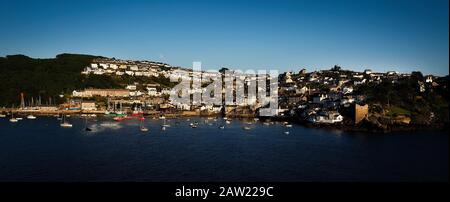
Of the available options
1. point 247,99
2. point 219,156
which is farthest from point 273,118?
point 219,156

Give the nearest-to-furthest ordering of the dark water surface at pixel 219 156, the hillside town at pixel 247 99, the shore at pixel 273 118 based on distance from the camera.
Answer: the dark water surface at pixel 219 156 < the shore at pixel 273 118 < the hillside town at pixel 247 99

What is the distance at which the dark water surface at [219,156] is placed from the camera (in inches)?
326

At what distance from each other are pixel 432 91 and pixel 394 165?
12890 mm

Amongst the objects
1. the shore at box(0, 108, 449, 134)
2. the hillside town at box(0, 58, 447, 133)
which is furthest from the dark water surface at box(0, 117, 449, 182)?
the hillside town at box(0, 58, 447, 133)

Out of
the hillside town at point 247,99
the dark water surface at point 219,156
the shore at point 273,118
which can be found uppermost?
the hillside town at point 247,99

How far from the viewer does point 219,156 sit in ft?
35.2

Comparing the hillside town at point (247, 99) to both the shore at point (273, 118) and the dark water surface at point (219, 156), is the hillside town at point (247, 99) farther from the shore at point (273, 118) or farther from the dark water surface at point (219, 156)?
the dark water surface at point (219, 156)

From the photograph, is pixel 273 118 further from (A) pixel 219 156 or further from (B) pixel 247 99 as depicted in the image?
(A) pixel 219 156

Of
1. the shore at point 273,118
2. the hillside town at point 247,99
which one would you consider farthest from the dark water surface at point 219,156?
the hillside town at point 247,99

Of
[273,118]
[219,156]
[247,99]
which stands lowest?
[219,156]

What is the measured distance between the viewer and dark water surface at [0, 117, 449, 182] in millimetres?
8273

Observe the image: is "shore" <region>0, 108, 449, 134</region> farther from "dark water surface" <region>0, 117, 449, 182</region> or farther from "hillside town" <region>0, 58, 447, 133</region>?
"dark water surface" <region>0, 117, 449, 182</region>
